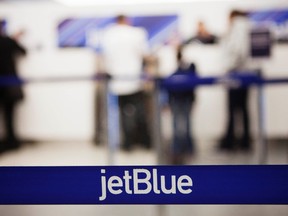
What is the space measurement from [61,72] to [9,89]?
2.32ft

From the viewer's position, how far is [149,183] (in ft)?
5.90

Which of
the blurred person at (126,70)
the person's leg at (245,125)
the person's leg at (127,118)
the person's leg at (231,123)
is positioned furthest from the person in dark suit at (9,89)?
the person's leg at (245,125)

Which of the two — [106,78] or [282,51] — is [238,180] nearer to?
[106,78]

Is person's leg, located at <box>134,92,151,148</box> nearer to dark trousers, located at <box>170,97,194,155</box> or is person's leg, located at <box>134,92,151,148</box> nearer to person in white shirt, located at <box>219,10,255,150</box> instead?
dark trousers, located at <box>170,97,194,155</box>

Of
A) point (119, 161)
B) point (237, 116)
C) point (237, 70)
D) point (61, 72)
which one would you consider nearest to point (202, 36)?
point (237, 70)

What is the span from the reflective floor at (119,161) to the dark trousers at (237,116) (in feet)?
0.56

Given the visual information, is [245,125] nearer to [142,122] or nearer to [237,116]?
[237,116]

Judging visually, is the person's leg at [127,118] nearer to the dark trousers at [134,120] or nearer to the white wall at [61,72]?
the dark trousers at [134,120]

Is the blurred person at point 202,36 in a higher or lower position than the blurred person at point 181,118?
higher

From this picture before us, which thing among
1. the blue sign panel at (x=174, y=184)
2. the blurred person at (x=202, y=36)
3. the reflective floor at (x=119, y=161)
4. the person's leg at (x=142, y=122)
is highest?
the blurred person at (x=202, y=36)

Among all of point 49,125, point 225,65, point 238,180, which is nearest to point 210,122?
point 225,65

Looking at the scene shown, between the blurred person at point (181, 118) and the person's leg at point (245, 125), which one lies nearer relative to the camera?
the blurred person at point (181, 118)

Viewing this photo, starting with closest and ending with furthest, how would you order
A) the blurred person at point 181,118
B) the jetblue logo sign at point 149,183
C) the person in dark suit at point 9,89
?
1. the jetblue logo sign at point 149,183
2. the blurred person at point 181,118
3. the person in dark suit at point 9,89

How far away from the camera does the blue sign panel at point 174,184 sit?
5.89ft
